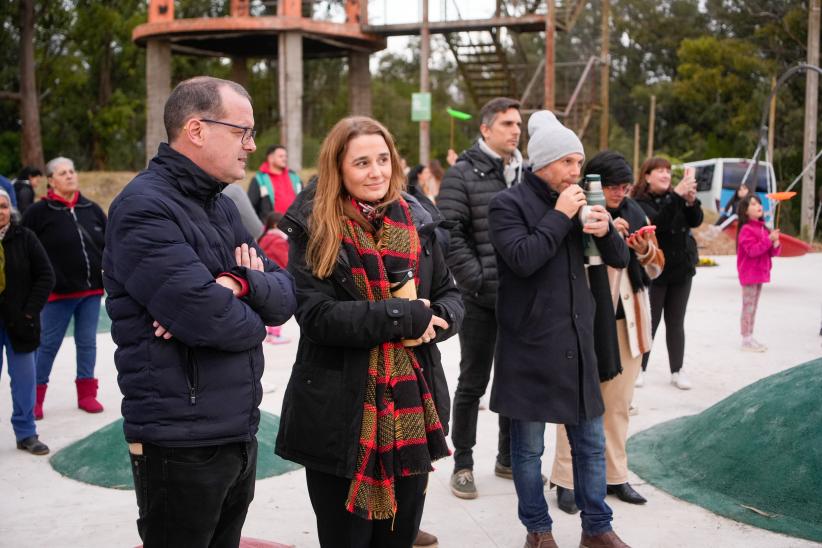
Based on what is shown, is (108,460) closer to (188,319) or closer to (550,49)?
(188,319)

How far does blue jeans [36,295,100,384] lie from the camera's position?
680 cm

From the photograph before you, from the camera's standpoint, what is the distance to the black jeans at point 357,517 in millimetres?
3252

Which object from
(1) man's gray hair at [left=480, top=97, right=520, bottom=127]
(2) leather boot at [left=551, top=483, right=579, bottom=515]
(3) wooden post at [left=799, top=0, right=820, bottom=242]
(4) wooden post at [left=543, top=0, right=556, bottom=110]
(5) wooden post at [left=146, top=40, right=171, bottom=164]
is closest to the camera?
(2) leather boot at [left=551, top=483, right=579, bottom=515]

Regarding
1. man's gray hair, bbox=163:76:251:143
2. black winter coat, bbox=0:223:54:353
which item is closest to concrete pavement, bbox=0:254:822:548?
black winter coat, bbox=0:223:54:353

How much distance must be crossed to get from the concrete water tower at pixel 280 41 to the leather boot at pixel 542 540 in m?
16.1

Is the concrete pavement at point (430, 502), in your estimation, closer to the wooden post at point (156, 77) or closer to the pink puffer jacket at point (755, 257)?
the pink puffer jacket at point (755, 257)

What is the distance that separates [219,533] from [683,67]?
1426 inches

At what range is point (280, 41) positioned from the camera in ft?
63.1

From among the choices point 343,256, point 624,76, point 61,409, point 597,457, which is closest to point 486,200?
point 597,457

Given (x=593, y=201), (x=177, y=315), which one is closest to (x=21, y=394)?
(x=177, y=315)

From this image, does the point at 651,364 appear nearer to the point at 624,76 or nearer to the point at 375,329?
the point at 375,329

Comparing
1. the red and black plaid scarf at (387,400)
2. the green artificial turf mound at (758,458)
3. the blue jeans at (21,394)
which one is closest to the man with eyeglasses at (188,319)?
the red and black plaid scarf at (387,400)

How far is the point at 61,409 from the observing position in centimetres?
709

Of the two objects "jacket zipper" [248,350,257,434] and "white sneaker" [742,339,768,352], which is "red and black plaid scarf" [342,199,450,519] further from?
"white sneaker" [742,339,768,352]
